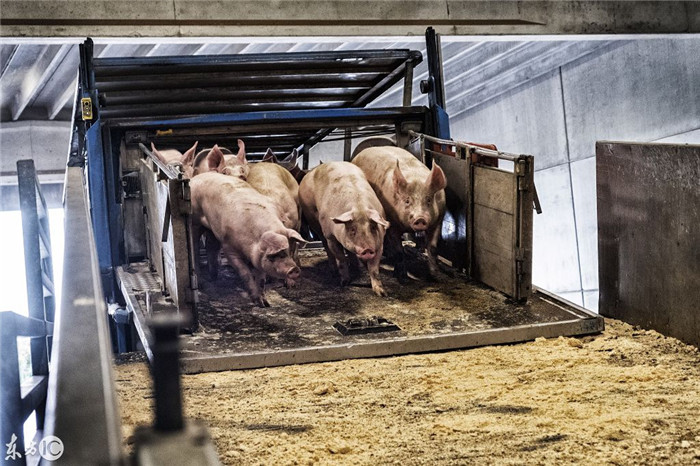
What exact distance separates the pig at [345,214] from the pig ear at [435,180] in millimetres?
373

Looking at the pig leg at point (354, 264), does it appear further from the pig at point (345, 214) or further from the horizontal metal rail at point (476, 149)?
the horizontal metal rail at point (476, 149)

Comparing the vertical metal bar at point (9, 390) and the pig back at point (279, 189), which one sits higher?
the pig back at point (279, 189)

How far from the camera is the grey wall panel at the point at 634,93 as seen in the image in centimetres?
999

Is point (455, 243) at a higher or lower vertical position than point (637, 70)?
lower

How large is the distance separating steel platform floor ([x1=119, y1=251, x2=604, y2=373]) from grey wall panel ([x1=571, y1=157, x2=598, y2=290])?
611 cm

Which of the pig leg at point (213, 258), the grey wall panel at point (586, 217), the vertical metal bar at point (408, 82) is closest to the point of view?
the pig leg at point (213, 258)

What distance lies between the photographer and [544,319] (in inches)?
201

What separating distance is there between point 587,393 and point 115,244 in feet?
13.8

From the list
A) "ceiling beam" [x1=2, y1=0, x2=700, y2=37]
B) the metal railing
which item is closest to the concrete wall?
"ceiling beam" [x1=2, y1=0, x2=700, y2=37]

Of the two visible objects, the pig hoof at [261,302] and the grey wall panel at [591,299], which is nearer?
the pig hoof at [261,302]

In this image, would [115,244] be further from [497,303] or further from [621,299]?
[621,299]

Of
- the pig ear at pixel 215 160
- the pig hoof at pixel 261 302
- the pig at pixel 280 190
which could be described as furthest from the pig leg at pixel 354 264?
the pig ear at pixel 215 160

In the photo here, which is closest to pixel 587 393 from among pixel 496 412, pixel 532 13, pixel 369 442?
pixel 496 412

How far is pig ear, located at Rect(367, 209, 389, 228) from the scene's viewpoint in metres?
5.50
